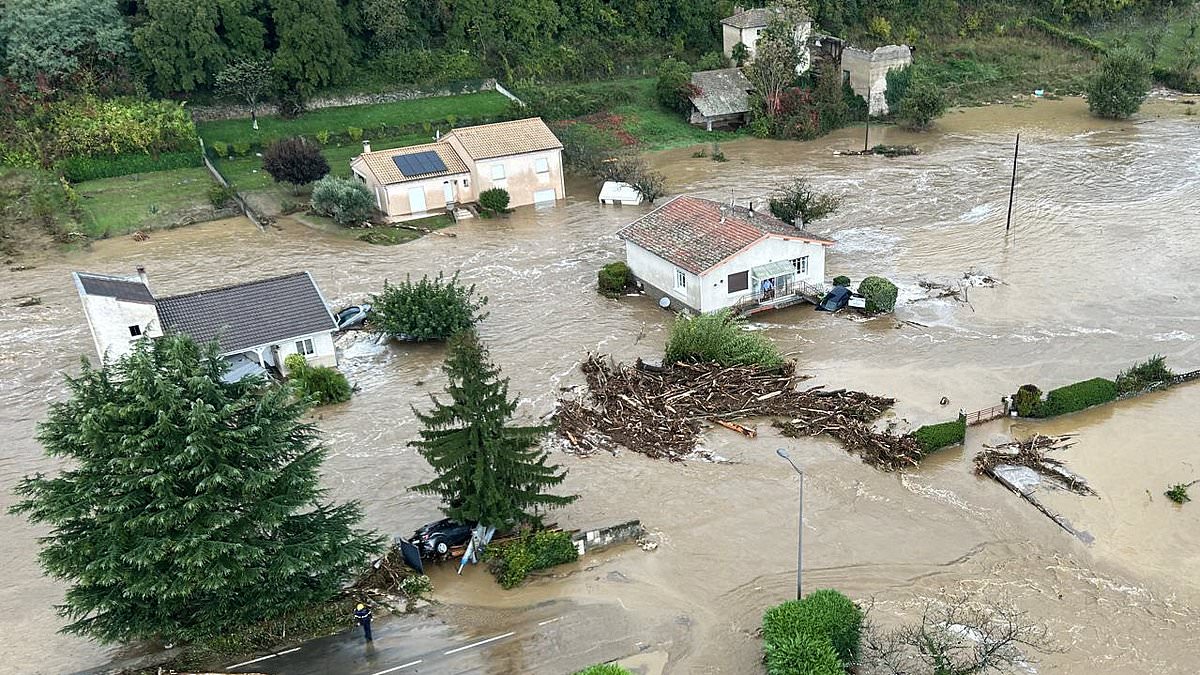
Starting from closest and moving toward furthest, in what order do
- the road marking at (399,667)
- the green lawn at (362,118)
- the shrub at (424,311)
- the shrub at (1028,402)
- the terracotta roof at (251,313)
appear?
the road marking at (399,667) < the shrub at (1028,402) < the terracotta roof at (251,313) < the shrub at (424,311) < the green lawn at (362,118)

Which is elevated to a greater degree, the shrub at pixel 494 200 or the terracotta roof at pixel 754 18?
the terracotta roof at pixel 754 18

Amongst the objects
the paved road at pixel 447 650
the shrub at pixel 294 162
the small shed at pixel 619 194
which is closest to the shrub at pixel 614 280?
the small shed at pixel 619 194

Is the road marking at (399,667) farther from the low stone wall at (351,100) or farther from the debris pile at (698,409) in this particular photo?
the low stone wall at (351,100)

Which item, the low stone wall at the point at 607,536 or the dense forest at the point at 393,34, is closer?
the low stone wall at the point at 607,536

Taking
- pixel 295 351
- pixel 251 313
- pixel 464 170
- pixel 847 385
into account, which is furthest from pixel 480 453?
pixel 464 170

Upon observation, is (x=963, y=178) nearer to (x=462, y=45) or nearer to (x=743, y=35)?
(x=743, y=35)

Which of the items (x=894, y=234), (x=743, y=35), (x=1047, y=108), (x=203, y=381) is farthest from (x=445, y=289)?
(x=1047, y=108)

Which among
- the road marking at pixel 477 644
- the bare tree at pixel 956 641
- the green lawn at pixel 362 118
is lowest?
the bare tree at pixel 956 641
